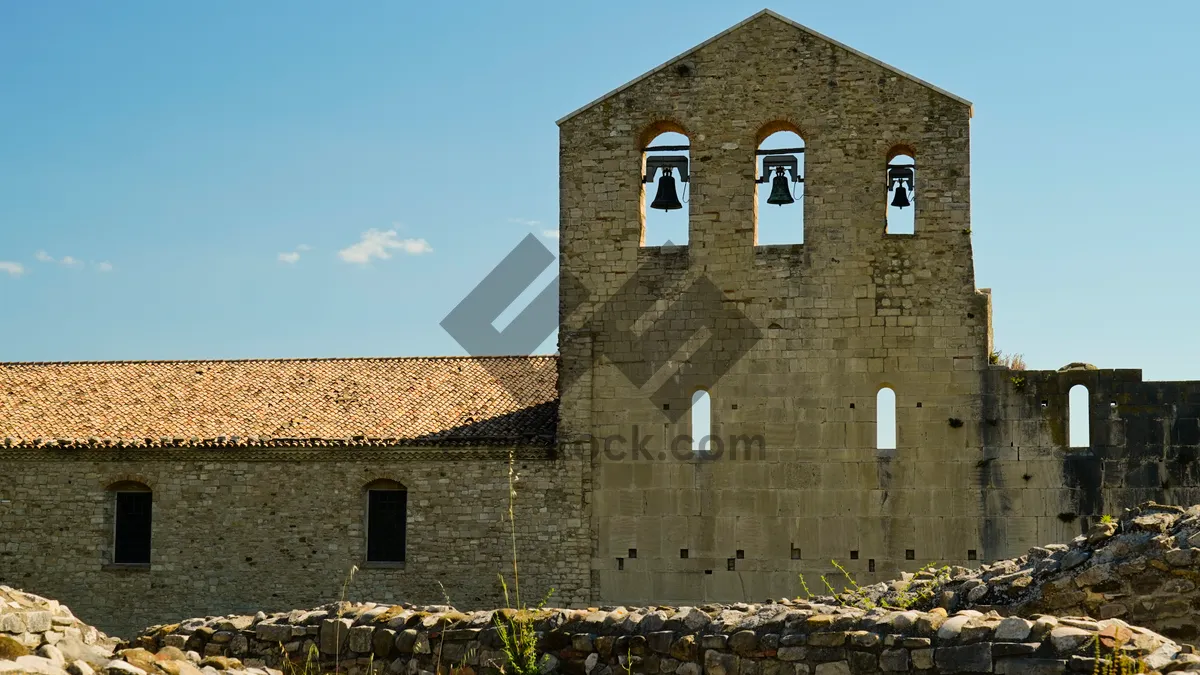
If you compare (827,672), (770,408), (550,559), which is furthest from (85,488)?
(827,672)

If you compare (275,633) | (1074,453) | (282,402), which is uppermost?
(282,402)

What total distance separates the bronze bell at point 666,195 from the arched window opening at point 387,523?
606cm

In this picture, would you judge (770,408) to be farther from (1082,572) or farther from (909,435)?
(1082,572)

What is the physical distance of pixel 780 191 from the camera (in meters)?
19.0

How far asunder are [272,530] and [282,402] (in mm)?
2603

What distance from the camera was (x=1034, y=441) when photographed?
18.4m

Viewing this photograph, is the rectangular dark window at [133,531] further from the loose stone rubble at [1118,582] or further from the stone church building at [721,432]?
the loose stone rubble at [1118,582]

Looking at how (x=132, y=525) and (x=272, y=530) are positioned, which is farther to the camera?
(x=132, y=525)

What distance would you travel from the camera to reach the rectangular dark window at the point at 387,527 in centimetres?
2027

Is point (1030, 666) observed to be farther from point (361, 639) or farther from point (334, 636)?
point (334, 636)

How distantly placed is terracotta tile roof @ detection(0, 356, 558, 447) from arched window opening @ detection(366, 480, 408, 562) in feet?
2.63

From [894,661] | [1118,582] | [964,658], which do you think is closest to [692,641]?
[894,661]

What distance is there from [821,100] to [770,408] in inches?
185

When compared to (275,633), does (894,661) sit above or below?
above
